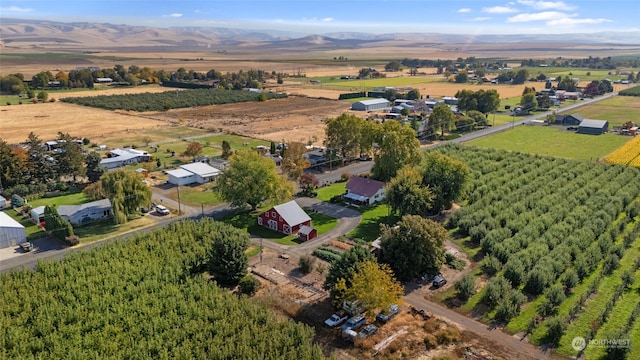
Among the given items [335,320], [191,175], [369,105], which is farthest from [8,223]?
[369,105]

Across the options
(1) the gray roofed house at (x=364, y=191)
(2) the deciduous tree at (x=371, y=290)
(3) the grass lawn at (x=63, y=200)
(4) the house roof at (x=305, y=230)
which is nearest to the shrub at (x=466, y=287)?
(2) the deciduous tree at (x=371, y=290)

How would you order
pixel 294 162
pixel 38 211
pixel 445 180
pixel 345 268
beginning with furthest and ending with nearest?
pixel 294 162 < pixel 445 180 < pixel 38 211 < pixel 345 268

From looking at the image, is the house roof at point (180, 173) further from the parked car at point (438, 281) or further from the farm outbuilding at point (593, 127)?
the farm outbuilding at point (593, 127)

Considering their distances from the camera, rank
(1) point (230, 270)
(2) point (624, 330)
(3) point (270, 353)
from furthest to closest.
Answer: (1) point (230, 270)
(2) point (624, 330)
(3) point (270, 353)

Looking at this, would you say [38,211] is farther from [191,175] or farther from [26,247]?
[191,175]

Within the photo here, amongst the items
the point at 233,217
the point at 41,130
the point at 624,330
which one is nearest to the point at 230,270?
the point at 233,217

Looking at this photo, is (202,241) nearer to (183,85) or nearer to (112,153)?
(112,153)
